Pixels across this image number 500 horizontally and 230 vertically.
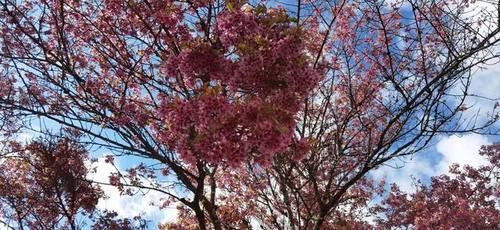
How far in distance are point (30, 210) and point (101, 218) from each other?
62.9 inches

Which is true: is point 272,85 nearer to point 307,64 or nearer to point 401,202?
point 307,64

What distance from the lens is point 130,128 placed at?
6.87 m

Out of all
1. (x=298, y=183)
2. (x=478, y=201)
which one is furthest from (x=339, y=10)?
(x=478, y=201)

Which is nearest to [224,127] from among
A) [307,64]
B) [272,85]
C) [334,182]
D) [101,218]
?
[272,85]

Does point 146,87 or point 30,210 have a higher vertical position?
point 30,210

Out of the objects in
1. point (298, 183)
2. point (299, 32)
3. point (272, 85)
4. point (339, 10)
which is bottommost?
point (272, 85)

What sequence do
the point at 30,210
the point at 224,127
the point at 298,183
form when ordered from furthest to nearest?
the point at 30,210
the point at 298,183
the point at 224,127

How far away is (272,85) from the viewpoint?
398cm

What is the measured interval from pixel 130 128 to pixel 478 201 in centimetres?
1136

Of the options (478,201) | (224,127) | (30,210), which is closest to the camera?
(224,127)

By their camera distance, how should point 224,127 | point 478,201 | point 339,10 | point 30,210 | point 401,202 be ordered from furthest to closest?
point 401,202 → point 478,201 → point 30,210 → point 339,10 → point 224,127

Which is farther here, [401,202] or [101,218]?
[401,202]

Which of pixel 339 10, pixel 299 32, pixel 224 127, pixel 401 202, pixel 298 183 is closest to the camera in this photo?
pixel 224 127

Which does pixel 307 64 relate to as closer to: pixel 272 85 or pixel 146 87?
pixel 272 85
